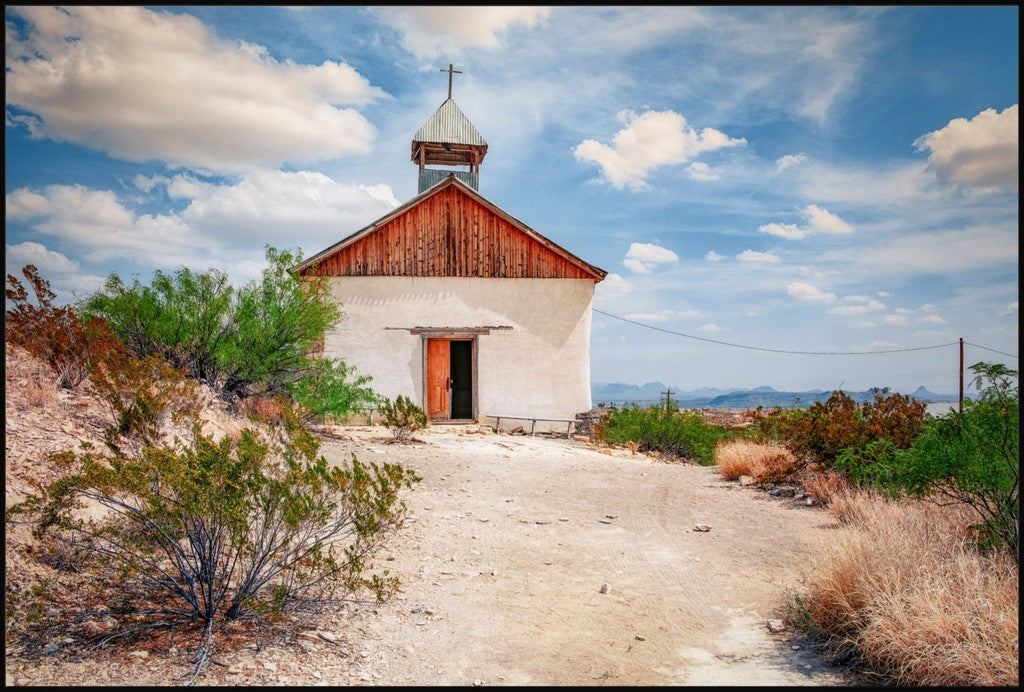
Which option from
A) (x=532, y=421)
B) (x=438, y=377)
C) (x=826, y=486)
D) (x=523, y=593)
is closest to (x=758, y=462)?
(x=826, y=486)

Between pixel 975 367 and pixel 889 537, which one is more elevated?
pixel 975 367

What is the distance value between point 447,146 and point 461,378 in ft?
24.5

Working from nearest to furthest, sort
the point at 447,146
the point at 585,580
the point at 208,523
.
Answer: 1. the point at 208,523
2. the point at 585,580
3. the point at 447,146

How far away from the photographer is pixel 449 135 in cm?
2252

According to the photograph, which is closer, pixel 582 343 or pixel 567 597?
pixel 567 597

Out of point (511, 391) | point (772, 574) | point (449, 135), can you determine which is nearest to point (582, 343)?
point (511, 391)

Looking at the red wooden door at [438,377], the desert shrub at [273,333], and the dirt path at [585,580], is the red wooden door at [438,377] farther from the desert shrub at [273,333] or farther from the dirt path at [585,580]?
the dirt path at [585,580]

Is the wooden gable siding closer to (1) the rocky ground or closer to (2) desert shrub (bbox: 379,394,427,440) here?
(2) desert shrub (bbox: 379,394,427,440)

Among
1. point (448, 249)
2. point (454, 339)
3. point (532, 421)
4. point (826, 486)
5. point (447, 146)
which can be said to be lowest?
point (826, 486)

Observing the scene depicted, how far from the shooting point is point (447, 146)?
2259cm

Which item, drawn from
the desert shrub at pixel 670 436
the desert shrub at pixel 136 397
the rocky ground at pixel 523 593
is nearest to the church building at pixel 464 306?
the desert shrub at pixel 670 436

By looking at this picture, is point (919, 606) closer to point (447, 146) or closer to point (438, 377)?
point (438, 377)

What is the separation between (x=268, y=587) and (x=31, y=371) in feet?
18.4

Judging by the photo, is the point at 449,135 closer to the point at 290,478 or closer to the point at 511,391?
the point at 511,391
